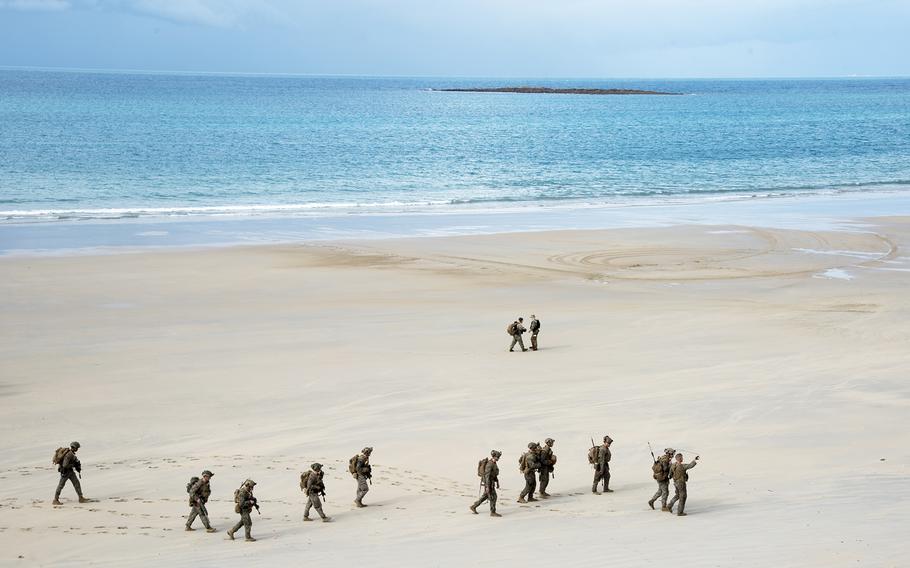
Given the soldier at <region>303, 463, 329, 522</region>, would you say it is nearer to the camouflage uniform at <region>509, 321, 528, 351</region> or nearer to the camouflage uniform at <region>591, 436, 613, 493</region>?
the camouflage uniform at <region>591, 436, 613, 493</region>

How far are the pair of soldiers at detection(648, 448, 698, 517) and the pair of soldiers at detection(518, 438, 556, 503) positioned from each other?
1666 millimetres

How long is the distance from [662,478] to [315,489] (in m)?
5.05

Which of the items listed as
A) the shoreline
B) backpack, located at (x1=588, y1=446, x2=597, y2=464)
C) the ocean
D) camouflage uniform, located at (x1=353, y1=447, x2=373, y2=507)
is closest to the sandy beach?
camouflage uniform, located at (x1=353, y1=447, x2=373, y2=507)

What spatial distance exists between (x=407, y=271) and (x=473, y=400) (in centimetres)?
1583

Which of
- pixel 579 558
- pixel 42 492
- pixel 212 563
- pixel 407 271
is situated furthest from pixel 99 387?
pixel 407 271

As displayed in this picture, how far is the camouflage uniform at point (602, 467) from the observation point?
1725 cm

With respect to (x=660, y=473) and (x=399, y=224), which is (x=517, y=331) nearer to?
(x=660, y=473)

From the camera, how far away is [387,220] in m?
52.7

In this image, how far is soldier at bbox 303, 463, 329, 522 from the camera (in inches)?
642

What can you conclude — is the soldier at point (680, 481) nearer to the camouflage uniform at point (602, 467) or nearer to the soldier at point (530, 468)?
the camouflage uniform at point (602, 467)

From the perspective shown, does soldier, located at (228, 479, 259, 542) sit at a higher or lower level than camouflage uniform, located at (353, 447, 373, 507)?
lower

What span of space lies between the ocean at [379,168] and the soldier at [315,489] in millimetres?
30064

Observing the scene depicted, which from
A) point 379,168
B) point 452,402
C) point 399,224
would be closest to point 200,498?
point 452,402

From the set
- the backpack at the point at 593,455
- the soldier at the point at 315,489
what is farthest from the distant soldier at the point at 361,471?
the backpack at the point at 593,455
